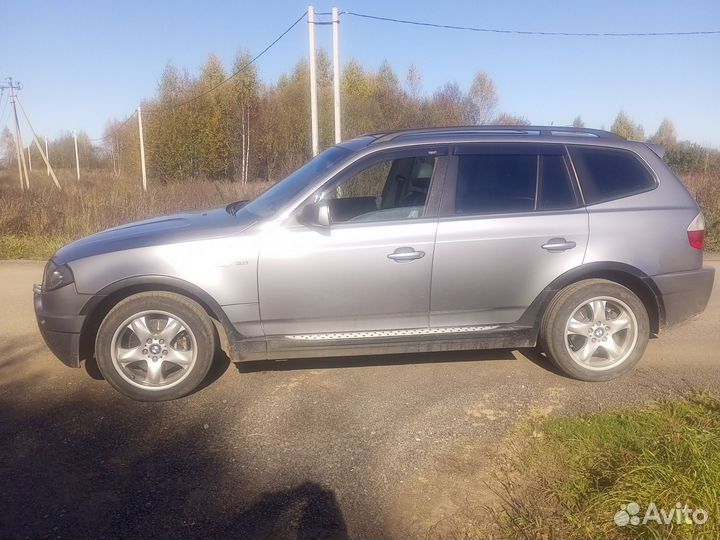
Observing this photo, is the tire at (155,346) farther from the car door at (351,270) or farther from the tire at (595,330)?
the tire at (595,330)

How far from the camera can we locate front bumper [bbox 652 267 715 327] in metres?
4.78

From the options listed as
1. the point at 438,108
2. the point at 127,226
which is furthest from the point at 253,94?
the point at 127,226

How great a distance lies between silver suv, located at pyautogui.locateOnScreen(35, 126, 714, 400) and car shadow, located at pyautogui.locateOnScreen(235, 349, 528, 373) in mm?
537

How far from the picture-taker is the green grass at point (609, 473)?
2.85 m

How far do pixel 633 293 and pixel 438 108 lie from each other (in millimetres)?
23090

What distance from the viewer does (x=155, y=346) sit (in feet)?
14.2

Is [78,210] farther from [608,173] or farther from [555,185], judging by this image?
[608,173]

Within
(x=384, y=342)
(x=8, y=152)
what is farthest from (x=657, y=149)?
(x=8, y=152)

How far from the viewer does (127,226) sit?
16.3ft

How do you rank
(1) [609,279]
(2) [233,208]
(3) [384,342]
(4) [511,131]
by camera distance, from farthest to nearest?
(2) [233,208] < (4) [511,131] < (1) [609,279] < (3) [384,342]

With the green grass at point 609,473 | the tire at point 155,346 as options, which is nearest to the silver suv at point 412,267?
the tire at point 155,346

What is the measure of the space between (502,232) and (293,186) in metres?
1.66

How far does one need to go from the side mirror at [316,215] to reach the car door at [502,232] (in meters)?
0.83

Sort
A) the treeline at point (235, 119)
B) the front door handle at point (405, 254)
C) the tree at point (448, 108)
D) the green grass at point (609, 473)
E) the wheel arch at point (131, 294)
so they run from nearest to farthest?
the green grass at point (609, 473) → the wheel arch at point (131, 294) → the front door handle at point (405, 254) → the tree at point (448, 108) → the treeline at point (235, 119)
